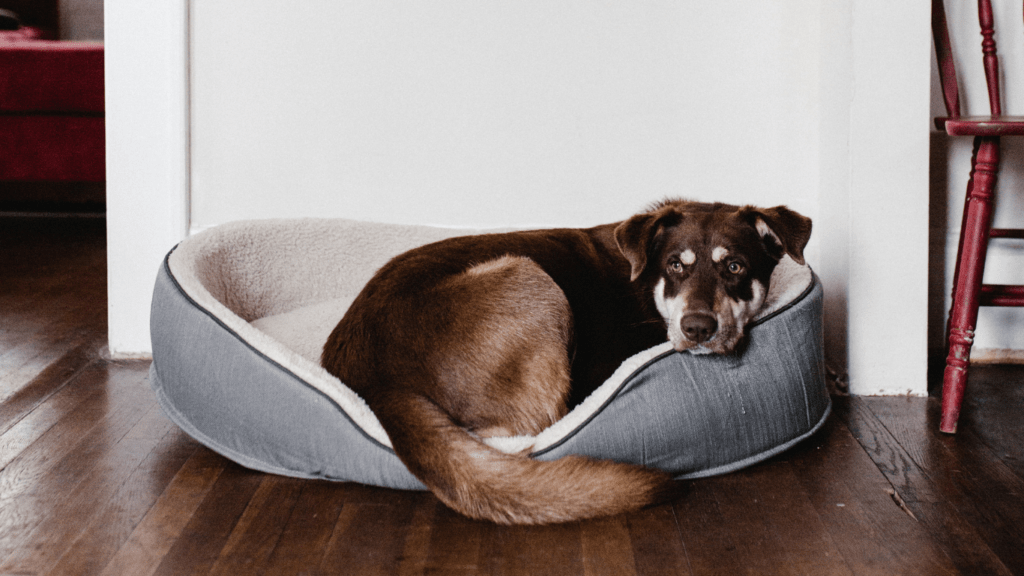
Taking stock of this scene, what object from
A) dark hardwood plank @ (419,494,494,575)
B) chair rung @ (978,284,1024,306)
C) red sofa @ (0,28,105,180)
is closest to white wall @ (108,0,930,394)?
chair rung @ (978,284,1024,306)

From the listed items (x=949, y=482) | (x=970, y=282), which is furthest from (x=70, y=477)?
(x=970, y=282)

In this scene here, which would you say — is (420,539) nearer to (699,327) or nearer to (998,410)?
(699,327)

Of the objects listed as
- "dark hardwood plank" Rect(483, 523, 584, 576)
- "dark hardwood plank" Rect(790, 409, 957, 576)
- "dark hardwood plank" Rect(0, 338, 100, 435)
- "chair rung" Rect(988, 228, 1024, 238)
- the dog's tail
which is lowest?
"dark hardwood plank" Rect(790, 409, 957, 576)

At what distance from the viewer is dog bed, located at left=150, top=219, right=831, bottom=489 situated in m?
1.86

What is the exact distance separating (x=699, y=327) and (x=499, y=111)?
145cm

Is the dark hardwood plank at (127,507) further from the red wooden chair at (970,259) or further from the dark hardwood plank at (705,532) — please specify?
the red wooden chair at (970,259)

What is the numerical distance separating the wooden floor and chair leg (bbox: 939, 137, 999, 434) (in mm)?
116

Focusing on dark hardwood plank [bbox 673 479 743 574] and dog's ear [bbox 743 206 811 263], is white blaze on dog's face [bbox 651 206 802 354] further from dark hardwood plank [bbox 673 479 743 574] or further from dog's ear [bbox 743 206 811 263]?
dark hardwood plank [bbox 673 479 743 574]

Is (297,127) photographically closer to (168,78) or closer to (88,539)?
(168,78)

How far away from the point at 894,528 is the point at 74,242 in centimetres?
517

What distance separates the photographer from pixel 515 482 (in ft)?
5.33

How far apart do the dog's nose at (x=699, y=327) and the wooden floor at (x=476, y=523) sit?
354 mm

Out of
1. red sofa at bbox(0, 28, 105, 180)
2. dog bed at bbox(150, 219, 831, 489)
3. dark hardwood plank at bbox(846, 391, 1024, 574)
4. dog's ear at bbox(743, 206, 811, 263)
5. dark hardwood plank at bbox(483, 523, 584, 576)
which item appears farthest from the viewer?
red sofa at bbox(0, 28, 105, 180)

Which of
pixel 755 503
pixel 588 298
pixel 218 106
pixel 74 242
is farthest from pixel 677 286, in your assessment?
pixel 74 242
